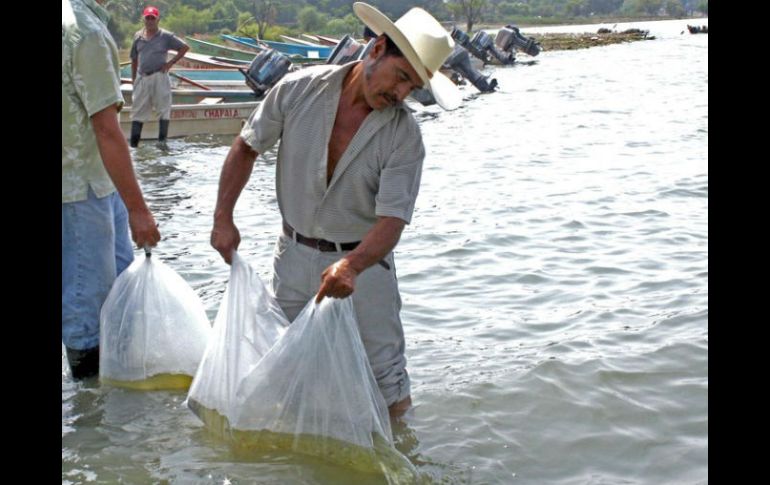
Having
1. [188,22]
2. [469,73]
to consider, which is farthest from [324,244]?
[188,22]

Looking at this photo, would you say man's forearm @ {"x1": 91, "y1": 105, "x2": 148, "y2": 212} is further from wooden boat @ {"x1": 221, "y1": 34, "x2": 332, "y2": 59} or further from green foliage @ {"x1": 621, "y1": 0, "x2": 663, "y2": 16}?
green foliage @ {"x1": 621, "y1": 0, "x2": 663, "y2": 16}

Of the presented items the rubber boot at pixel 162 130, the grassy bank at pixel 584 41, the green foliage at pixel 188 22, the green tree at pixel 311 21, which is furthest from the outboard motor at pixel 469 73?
the green tree at pixel 311 21

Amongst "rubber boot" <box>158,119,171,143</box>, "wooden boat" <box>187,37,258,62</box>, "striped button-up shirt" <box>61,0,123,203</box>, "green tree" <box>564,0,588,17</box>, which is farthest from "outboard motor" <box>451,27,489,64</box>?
"green tree" <box>564,0,588,17</box>

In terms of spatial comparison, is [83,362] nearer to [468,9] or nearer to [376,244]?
[376,244]

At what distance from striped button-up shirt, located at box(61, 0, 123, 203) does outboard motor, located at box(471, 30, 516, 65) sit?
23.5 m

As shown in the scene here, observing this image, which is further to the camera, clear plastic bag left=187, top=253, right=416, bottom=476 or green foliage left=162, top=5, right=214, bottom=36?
green foliage left=162, top=5, right=214, bottom=36

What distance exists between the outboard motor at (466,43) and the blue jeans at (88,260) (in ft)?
71.0

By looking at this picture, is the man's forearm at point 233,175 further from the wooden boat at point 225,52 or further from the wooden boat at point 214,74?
the wooden boat at point 225,52

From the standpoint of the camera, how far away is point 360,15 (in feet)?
10.9

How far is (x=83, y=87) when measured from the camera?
352cm

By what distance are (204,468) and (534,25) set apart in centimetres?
10665

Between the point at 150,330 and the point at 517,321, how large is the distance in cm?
247

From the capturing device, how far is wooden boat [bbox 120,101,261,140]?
43.8 ft

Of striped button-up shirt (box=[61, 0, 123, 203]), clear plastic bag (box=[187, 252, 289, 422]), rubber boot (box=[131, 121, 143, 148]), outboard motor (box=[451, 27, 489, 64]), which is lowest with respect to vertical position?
clear plastic bag (box=[187, 252, 289, 422])
